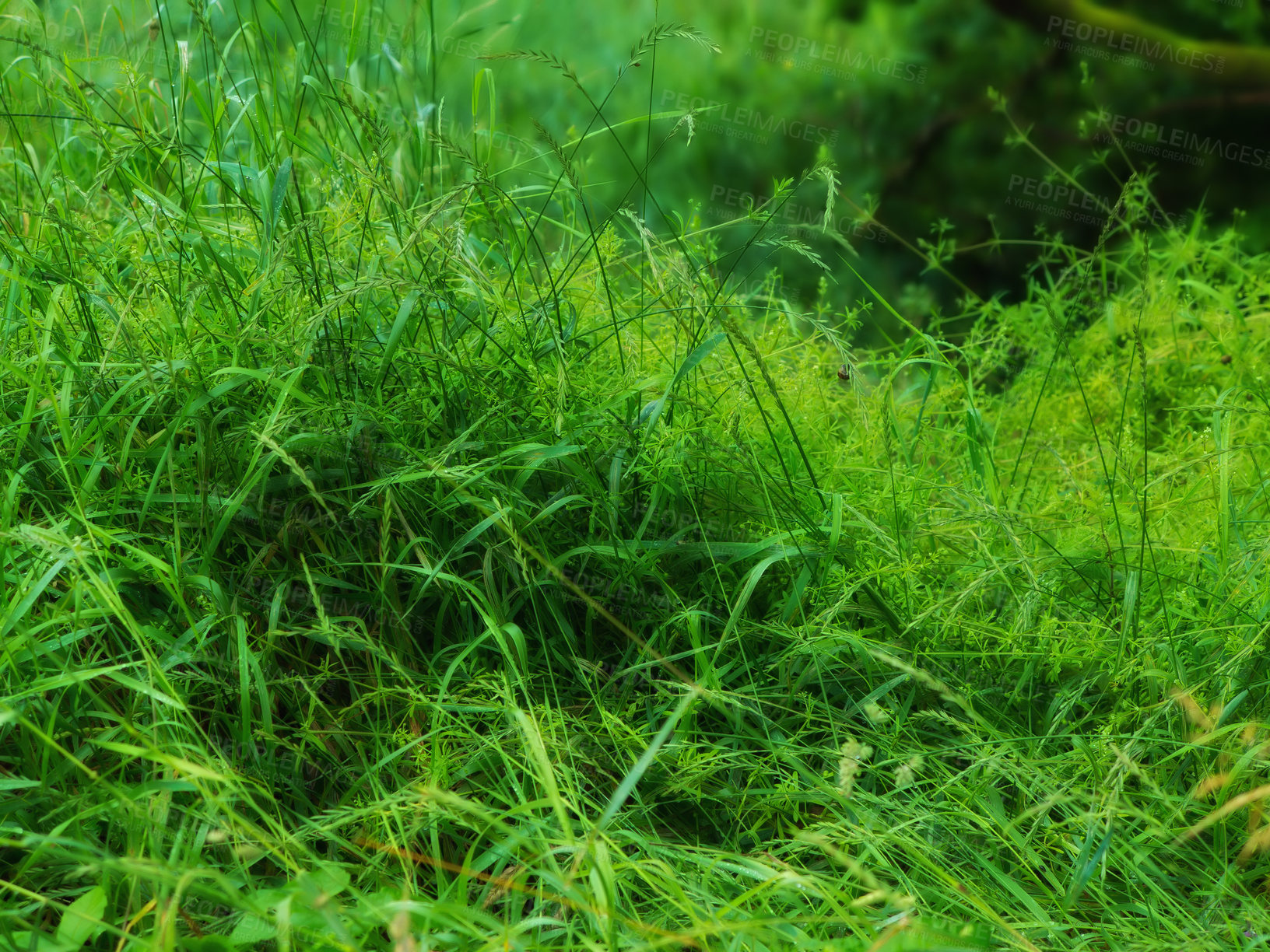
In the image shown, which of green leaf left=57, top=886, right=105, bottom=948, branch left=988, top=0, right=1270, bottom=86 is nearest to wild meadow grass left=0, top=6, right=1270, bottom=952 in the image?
green leaf left=57, top=886, right=105, bottom=948

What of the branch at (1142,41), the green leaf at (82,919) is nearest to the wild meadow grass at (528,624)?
the green leaf at (82,919)

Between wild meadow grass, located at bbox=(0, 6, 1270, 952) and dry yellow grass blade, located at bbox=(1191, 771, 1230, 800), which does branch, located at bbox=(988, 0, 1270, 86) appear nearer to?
wild meadow grass, located at bbox=(0, 6, 1270, 952)

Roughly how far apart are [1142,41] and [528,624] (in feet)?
9.86

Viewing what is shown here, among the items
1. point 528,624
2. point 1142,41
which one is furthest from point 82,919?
point 1142,41

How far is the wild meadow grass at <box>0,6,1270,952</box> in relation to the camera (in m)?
1.31

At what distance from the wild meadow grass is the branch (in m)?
1.97

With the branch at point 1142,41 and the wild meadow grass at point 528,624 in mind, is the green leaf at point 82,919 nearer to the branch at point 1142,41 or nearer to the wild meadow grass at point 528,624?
the wild meadow grass at point 528,624

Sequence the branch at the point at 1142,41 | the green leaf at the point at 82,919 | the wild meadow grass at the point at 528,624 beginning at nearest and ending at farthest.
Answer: the green leaf at the point at 82,919 → the wild meadow grass at the point at 528,624 → the branch at the point at 1142,41

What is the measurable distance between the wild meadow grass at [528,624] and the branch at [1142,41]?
1970mm

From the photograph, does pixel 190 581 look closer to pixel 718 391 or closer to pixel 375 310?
pixel 375 310

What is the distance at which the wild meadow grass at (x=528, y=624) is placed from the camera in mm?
1312

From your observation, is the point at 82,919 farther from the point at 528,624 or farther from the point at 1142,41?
the point at 1142,41

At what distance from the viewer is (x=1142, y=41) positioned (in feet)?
11.4

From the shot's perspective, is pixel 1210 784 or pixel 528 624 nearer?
pixel 1210 784
